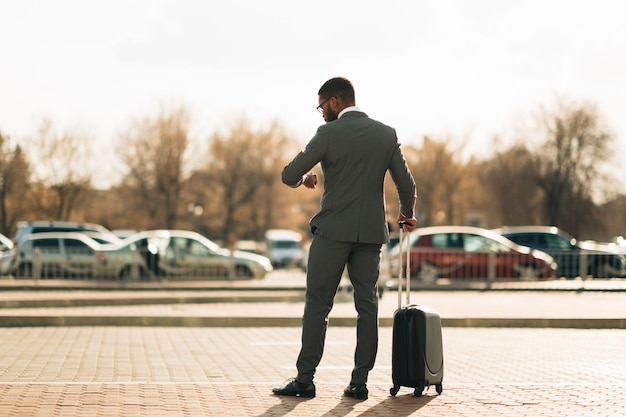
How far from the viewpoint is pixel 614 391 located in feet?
23.9

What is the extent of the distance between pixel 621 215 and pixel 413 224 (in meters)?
62.8

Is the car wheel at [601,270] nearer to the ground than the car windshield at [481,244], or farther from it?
nearer to the ground

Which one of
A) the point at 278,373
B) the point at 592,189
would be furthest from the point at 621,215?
the point at 278,373

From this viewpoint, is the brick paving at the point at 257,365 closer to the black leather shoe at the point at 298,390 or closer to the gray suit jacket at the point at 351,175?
the black leather shoe at the point at 298,390

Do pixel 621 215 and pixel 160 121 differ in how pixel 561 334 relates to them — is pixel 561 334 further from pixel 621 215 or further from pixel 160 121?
pixel 621 215

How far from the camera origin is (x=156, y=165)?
61.6 meters

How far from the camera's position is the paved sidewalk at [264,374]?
6.36 meters

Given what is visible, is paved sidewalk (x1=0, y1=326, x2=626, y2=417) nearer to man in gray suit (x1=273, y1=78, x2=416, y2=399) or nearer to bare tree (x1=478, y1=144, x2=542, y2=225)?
man in gray suit (x1=273, y1=78, x2=416, y2=399)

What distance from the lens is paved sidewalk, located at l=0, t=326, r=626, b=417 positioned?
6363 millimetres

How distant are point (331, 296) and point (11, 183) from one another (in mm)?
50478

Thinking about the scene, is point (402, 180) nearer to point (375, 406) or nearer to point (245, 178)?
point (375, 406)

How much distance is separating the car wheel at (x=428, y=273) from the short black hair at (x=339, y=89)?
20146mm

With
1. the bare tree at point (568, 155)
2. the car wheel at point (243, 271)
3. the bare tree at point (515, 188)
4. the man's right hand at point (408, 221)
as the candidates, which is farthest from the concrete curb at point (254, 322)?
the bare tree at point (515, 188)

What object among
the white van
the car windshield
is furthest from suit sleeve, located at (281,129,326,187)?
the white van
